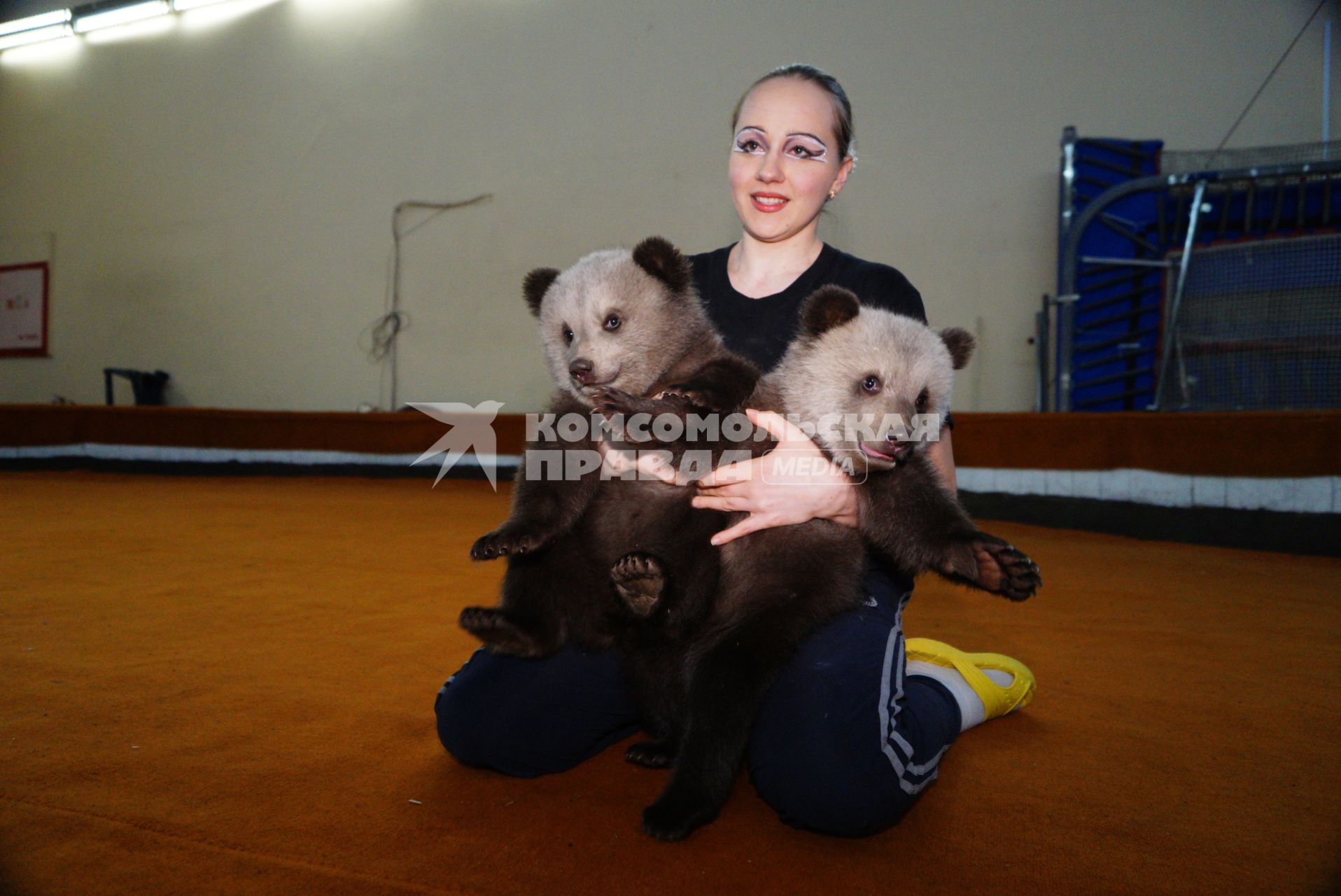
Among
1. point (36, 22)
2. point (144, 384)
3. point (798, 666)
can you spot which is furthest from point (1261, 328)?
point (36, 22)

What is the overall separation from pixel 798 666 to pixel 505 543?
60cm

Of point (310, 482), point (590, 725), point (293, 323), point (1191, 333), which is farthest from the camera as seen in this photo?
point (293, 323)

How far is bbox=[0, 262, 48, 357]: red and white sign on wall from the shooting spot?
1040cm

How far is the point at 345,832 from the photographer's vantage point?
1.41 metres

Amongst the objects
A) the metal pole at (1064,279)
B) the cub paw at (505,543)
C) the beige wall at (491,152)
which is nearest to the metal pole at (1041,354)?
the metal pole at (1064,279)

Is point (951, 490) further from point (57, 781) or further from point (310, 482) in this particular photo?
point (310, 482)

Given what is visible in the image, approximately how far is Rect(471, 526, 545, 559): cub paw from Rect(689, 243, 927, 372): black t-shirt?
747mm

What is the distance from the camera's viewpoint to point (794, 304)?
204 centimetres

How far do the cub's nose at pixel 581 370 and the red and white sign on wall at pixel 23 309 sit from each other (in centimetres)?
1142

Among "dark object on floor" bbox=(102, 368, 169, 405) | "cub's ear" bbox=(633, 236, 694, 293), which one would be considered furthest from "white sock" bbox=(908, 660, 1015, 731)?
"dark object on floor" bbox=(102, 368, 169, 405)

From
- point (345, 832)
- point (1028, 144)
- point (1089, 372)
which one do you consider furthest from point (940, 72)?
point (345, 832)

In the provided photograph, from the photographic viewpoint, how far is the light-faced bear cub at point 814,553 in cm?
146

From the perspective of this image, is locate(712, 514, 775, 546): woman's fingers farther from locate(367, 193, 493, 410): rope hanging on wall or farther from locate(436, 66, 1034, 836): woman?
locate(367, 193, 493, 410): rope hanging on wall

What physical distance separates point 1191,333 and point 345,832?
5.71m
